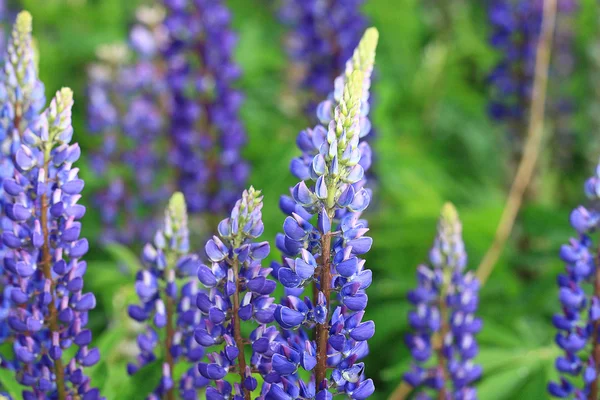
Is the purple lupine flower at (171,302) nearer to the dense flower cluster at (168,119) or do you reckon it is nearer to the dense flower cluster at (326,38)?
the dense flower cluster at (168,119)

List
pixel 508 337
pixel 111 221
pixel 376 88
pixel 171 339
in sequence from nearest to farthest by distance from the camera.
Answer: pixel 171 339
pixel 508 337
pixel 111 221
pixel 376 88

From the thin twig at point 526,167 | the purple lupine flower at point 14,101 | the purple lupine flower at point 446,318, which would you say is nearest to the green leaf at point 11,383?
the purple lupine flower at point 14,101

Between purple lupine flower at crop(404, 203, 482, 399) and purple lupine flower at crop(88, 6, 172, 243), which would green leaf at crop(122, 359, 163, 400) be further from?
purple lupine flower at crop(88, 6, 172, 243)

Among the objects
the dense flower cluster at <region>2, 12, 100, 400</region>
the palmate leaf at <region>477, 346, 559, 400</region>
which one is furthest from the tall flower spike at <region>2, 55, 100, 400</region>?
the palmate leaf at <region>477, 346, 559, 400</region>

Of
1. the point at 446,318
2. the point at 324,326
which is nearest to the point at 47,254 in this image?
the point at 324,326

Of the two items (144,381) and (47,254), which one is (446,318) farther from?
(47,254)

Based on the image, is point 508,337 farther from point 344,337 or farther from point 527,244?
point 344,337

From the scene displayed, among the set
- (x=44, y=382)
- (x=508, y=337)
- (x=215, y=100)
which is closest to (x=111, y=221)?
(x=215, y=100)
